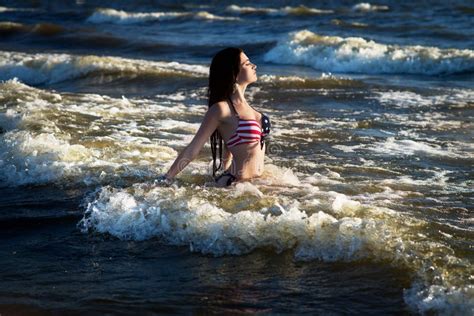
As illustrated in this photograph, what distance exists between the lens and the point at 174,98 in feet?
46.5

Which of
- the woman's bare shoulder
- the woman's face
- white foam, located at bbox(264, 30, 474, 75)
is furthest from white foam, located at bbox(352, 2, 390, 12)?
the woman's bare shoulder

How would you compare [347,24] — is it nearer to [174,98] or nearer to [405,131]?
[174,98]

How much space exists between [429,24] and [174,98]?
51.3 feet

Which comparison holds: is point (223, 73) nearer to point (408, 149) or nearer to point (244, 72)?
point (244, 72)

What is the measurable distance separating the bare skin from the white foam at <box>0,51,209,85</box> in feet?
35.1

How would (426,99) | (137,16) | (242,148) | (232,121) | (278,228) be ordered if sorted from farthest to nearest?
1. (137,16)
2. (426,99)
3. (242,148)
4. (232,121)
5. (278,228)

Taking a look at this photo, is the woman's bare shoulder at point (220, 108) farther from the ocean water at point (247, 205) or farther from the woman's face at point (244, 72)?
the ocean water at point (247, 205)

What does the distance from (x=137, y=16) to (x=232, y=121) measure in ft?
110

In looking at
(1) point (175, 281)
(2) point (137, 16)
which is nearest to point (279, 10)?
(2) point (137, 16)

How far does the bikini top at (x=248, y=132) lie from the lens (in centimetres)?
645

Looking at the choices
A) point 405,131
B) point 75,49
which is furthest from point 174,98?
point 75,49

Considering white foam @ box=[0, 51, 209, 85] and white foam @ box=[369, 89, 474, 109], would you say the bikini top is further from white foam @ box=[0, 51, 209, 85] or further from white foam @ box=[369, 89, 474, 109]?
white foam @ box=[0, 51, 209, 85]

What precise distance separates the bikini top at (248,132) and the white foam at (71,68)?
1078 cm

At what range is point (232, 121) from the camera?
252 inches
